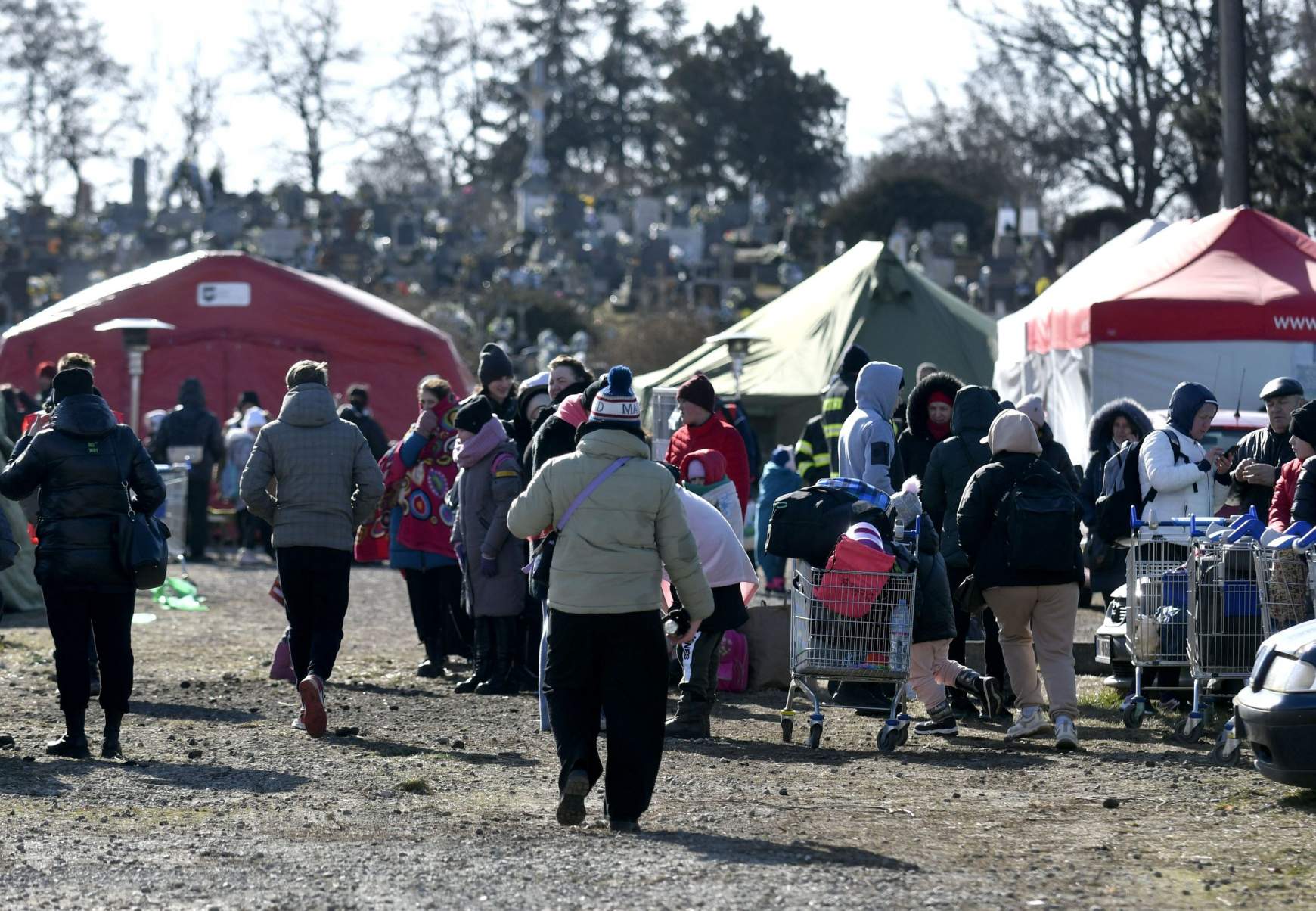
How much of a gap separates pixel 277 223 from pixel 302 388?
137 feet

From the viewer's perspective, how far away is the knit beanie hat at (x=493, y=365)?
12828 mm

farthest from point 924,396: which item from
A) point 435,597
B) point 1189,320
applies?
point 1189,320

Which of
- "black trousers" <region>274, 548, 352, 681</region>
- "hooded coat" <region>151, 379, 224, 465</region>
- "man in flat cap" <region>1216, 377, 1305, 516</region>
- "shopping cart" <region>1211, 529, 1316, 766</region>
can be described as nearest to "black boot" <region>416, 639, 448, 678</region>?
"black trousers" <region>274, 548, 352, 681</region>

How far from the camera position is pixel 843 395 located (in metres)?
13.3

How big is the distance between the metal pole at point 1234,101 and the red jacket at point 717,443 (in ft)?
33.9

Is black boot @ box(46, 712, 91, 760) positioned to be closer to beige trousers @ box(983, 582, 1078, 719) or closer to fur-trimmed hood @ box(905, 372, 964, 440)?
beige trousers @ box(983, 582, 1078, 719)

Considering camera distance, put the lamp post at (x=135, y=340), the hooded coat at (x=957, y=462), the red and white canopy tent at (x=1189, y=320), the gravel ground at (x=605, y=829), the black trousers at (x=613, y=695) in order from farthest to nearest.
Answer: the lamp post at (x=135, y=340) < the red and white canopy tent at (x=1189, y=320) < the hooded coat at (x=957, y=462) < the black trousers at (x=613, y=695) < the gravel ground at (x=605, y=829)

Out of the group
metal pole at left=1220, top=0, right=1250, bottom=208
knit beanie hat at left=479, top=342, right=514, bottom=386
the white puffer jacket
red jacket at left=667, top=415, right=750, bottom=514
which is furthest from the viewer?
metal pole at left=1220, top=0, right=1250, bottom=208

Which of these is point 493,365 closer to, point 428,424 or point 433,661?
point 428,424

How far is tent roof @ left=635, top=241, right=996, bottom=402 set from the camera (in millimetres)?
22156

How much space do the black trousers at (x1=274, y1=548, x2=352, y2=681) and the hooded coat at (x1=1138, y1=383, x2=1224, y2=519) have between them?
417 cm

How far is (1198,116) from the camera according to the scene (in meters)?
30.8

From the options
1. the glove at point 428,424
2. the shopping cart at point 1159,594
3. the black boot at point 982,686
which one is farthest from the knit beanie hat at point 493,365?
the shopping cart at point 1159,594

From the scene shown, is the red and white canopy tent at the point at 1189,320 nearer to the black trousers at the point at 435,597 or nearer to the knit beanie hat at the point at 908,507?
the black trousers at the point at 435,597
